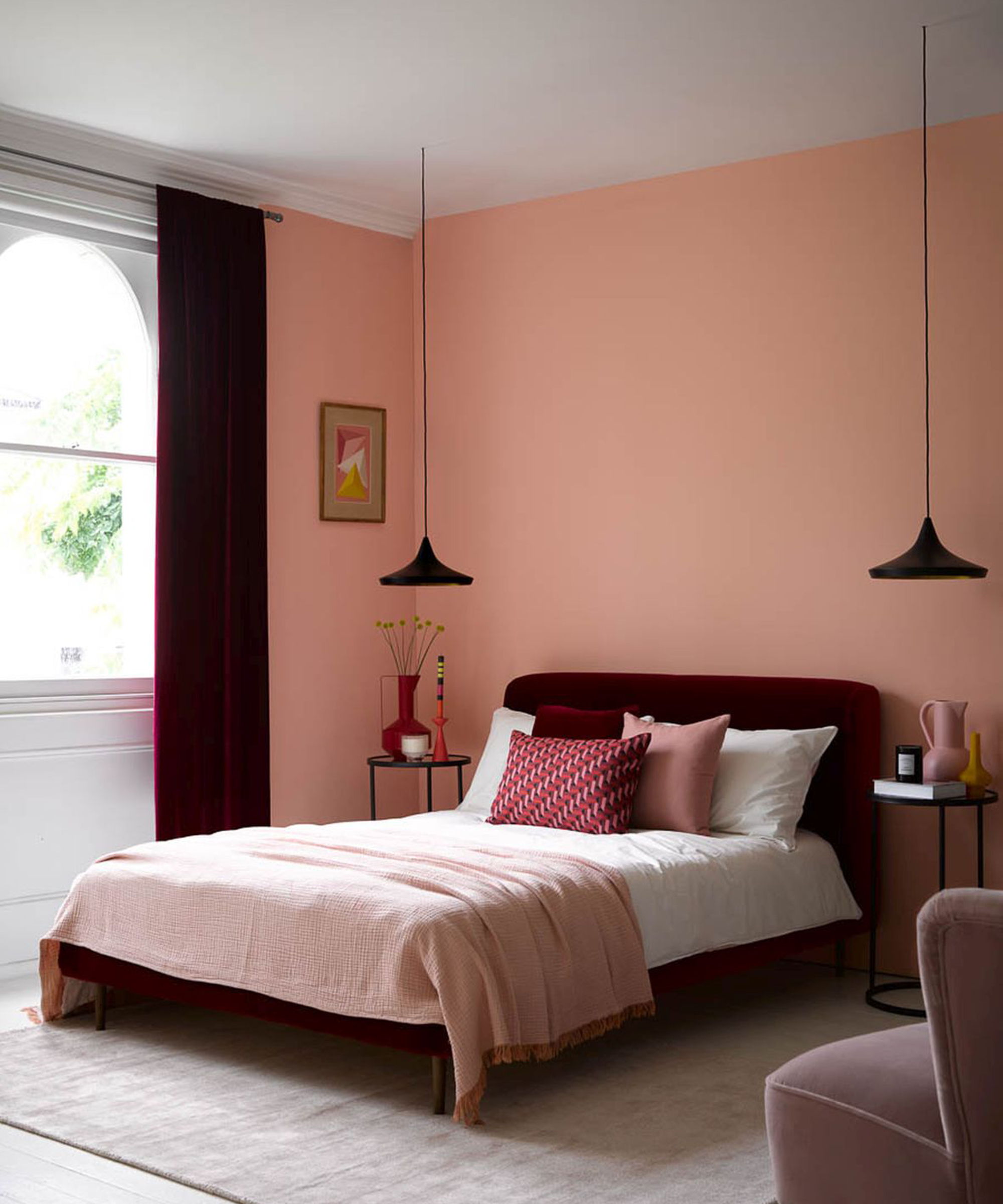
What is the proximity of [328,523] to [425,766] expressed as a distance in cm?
114

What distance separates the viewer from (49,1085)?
3.88 m

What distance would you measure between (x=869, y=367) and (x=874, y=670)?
1.10 metres

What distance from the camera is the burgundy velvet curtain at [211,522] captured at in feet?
17.9

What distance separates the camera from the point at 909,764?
475cm

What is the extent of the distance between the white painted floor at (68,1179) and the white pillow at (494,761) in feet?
7.36

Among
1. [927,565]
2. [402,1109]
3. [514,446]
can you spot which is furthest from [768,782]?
[514,446]

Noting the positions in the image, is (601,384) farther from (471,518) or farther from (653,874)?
(653,874)

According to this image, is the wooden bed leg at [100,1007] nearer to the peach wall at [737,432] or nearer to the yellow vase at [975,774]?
the peach wall at [737,432]

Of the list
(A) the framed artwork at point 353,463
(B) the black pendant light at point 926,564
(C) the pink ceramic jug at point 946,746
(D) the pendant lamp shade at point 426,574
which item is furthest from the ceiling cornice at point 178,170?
(C) the pink ceramic jug at point 946,746

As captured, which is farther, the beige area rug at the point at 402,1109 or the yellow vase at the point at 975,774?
the yellow vase at the point at 975,774

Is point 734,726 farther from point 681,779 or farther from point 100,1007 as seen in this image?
point 100,1007

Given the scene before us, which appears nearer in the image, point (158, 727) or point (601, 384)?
point (158, 727)

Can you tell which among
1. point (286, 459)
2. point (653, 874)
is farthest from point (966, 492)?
point (286, 459)

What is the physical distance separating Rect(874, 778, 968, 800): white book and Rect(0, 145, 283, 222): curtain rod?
Answer: 137 inches
